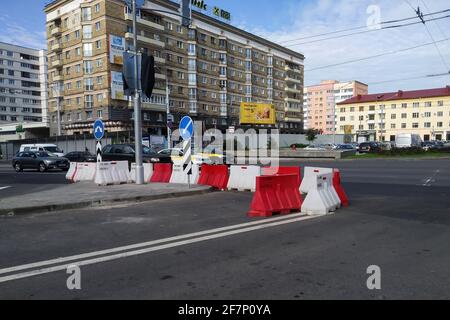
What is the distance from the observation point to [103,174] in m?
14.7

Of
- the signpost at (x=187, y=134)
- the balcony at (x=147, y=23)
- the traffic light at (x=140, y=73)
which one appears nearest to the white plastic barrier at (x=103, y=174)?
the traffic light at (x=140, y=73)

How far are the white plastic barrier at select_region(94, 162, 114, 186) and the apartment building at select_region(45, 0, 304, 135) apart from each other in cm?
3278

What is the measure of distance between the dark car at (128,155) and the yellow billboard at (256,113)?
3679 centimetres

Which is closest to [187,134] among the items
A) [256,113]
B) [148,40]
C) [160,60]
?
[256,113]

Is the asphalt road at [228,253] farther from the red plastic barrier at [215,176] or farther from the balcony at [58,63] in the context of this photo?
the balcony at [58,63]

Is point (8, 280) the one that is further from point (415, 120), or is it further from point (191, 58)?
point (415, 120)

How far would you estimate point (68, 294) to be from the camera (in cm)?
419

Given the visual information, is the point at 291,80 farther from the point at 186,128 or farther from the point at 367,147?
the point at 186,128

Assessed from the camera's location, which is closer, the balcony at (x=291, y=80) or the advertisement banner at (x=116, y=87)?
the advertisement banner at (x=116, y=87)

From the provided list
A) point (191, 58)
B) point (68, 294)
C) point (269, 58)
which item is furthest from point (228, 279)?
point (269, 58)

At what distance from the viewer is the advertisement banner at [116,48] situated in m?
54.7

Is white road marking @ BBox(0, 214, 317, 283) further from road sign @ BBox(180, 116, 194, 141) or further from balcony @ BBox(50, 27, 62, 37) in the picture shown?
balcony @ BBox(50, 27, 62, 37)

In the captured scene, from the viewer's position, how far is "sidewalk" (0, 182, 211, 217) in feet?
31.4

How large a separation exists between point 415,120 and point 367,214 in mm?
104905
